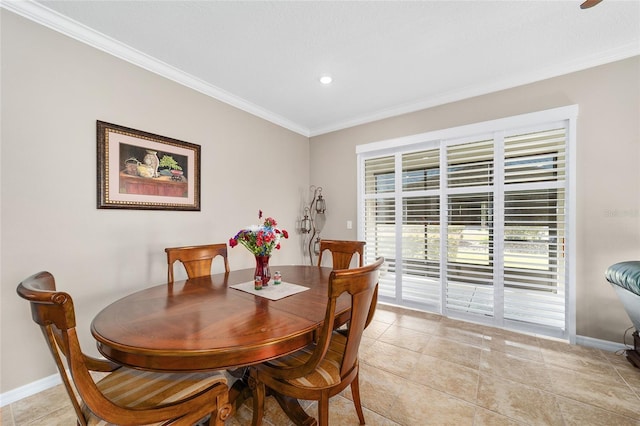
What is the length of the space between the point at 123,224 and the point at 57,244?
43cm

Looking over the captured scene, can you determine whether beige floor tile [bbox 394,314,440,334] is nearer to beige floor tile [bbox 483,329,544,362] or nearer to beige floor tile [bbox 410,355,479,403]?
beige floor tile [bbox 483,329,544,362]

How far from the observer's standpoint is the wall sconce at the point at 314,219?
4.21 m

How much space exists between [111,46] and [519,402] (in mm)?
4112

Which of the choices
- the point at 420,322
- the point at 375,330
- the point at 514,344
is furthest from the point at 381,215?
the point at 514,344

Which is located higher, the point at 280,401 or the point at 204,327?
the point at 204,327

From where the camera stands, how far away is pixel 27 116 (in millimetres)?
1797

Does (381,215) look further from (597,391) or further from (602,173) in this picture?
(597,391)

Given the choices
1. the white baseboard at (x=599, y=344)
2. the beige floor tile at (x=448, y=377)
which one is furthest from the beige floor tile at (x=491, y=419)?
the white baseboard at (x=599, y=344)

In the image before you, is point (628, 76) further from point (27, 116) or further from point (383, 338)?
point (27, 116)

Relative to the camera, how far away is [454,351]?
2.39 m

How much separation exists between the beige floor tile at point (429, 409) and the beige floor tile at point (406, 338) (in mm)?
624

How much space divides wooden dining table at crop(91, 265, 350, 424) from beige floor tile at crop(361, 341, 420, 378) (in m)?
0.90

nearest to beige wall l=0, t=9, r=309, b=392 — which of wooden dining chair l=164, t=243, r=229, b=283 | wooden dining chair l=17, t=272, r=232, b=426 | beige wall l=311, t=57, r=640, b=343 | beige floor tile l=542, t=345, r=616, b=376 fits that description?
wooden dining chair l=164, t=243, r=229, b=283

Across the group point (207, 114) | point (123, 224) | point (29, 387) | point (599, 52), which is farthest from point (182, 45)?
point (599, 52)
